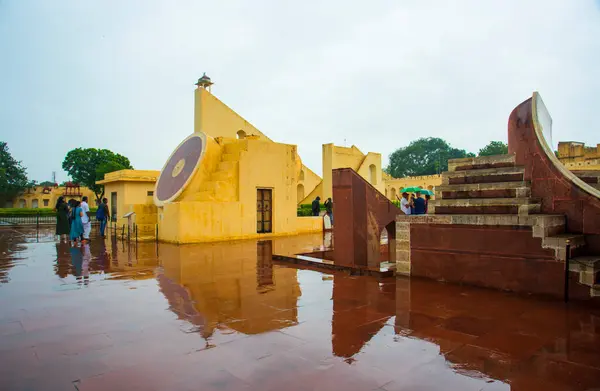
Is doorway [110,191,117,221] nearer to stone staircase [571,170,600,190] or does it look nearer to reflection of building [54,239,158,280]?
reflection of building [54,239,158,280]

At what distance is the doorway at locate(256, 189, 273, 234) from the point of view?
1324cm

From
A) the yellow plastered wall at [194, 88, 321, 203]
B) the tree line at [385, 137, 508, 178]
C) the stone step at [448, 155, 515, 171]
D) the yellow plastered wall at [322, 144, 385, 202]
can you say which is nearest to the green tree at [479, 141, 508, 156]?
the tree line at [385, 137, 508, 178]

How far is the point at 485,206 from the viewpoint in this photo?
5617 mm

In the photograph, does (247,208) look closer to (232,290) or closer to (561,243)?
(232,290)

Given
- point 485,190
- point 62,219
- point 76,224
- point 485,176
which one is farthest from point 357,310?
point 62,219

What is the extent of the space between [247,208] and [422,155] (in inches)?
2048

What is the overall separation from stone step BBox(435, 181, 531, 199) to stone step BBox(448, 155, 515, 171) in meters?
0.41

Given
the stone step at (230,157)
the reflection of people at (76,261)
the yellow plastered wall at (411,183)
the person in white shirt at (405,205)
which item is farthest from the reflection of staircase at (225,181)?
the yellow plastered wall at (411,183)

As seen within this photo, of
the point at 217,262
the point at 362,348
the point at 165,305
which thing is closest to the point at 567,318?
the point at 362,348

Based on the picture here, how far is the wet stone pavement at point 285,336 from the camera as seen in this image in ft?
8.79

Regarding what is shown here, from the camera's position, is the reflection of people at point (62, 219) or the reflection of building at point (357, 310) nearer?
the reflection of building at point (357, 310)

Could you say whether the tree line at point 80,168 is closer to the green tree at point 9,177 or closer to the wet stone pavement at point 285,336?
the green tree at point 9,177

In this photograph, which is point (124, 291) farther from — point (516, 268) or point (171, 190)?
point (171, 190)

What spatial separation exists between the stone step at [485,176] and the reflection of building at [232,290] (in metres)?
2.77
